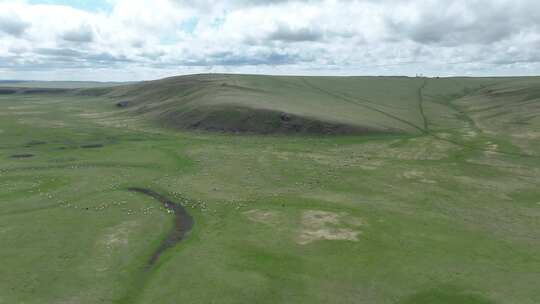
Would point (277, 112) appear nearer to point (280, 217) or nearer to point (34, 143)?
point (34, 143)

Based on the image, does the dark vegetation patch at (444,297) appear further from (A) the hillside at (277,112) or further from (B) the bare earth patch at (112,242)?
(A) the hillside at (277,112)

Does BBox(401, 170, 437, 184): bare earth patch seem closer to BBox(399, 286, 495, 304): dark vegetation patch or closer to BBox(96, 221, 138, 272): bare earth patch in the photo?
Answer: BBox(399, 286, 495, 304): dark vegetation patch

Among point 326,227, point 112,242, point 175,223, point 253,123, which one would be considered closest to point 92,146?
point 253,123

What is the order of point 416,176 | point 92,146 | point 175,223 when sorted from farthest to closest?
point 92,146
point 416,176
point 175,223

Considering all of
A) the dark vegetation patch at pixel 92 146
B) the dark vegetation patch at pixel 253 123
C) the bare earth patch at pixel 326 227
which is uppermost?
the dark vegetation patch at pixel 253 123

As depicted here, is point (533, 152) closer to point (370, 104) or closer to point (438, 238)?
point (438, 238)

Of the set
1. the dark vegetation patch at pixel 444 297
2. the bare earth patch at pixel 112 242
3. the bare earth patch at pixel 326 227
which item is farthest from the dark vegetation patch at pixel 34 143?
the dark vegetation patch at pixel 444 297

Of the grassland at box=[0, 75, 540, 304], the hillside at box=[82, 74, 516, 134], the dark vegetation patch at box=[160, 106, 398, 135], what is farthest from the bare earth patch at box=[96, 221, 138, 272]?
the hillside at box=[82, 74, 516, 134]

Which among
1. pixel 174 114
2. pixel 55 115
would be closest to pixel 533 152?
pixel 174 114
